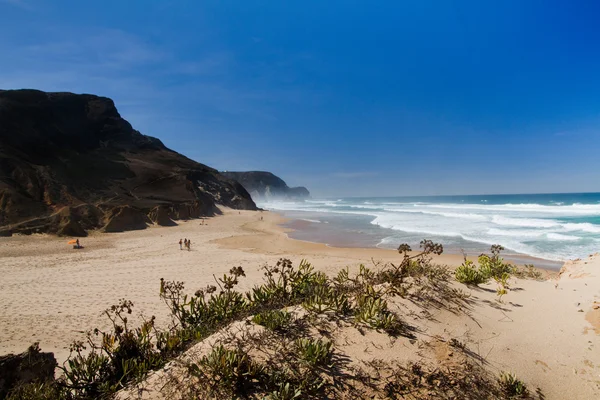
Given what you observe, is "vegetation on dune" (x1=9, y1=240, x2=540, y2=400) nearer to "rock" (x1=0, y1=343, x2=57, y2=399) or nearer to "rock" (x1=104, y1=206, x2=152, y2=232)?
"rock" (x1=0, y1=343, x2=57, y2=399)

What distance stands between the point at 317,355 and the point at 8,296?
11958 mm

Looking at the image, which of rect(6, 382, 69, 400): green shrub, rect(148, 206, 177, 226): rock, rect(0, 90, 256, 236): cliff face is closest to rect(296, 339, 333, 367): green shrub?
rect(6, 382, 69, 400): green shrub

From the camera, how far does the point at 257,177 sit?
14662 cm

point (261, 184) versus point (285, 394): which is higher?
point (261, 184)

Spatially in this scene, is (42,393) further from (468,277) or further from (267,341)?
(468,277)

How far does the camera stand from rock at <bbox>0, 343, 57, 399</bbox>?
4.04 m

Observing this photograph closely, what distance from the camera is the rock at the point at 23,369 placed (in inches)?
159

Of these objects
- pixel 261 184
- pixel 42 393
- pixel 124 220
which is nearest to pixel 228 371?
pixel 42 393

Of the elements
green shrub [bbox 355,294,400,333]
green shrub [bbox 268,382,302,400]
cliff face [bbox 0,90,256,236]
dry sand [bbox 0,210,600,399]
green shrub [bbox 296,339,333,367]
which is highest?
cliff face [bbox 0,90,256,236]

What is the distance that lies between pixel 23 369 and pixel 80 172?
130 feet

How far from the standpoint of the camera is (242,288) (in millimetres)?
11047

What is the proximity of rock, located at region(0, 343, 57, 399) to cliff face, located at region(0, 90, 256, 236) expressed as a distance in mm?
24273

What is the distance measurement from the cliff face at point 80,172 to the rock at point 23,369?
24273 millimetres

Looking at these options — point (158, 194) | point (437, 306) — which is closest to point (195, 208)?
point (158, 194)
